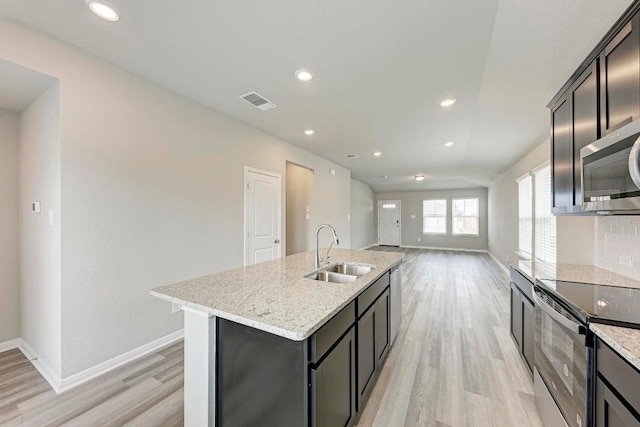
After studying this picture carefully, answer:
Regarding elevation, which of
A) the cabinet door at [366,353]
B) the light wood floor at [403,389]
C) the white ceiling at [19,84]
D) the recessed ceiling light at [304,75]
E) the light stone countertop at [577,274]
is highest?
the recessed ceiling light at [304,75]

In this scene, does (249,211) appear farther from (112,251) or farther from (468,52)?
(468,52)

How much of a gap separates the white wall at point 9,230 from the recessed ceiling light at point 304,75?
2.93 metres

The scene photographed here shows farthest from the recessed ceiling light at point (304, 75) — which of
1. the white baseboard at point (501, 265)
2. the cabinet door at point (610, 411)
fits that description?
the white baseboard at point (501, 265)

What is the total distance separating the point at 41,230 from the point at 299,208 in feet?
13.1

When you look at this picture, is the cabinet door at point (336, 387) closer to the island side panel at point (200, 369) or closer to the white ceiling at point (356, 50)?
the island side panel at point (200, 369)

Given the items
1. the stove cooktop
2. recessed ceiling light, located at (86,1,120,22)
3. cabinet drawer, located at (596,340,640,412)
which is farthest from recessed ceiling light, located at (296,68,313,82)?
cabinet drawer, located at (596,340,640,412)

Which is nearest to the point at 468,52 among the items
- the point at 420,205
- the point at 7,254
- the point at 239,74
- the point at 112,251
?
the point at 239,74

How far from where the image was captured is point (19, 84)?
2127 mm

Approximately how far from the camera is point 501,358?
2527mm

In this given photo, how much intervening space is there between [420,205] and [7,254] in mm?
10730

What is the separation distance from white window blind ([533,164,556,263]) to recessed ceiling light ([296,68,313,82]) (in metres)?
3.37

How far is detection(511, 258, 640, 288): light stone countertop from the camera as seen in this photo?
1.79 meters

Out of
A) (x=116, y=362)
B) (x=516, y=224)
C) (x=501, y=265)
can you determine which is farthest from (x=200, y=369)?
(x=501, y=265)

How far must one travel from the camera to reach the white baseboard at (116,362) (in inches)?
82.4
